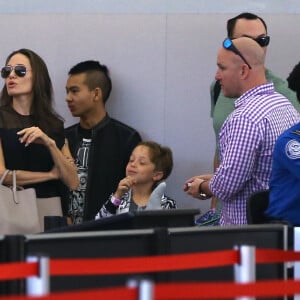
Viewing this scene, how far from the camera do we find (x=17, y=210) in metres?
5.91

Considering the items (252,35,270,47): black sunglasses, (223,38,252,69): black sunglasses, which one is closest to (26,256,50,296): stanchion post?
(223,38,252,69): black sunglasses

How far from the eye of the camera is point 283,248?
13.5 feet

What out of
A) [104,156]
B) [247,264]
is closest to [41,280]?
[247,264]

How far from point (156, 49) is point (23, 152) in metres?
1.55

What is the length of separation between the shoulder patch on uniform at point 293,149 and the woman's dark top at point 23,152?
199cm

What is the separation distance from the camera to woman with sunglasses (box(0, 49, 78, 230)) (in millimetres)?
6262

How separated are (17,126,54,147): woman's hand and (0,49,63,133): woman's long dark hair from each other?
229 mm

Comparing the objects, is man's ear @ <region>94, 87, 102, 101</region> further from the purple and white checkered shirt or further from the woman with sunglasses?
the purple and white checkered shirt

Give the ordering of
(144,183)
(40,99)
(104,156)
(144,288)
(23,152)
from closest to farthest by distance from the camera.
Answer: (144,288)
(23,152)
(40,99)
(144,183)
(104,156)

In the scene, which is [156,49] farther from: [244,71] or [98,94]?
[244,71]

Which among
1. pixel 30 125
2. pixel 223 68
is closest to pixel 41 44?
pixel 30 125

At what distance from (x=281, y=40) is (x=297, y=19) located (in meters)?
0.17

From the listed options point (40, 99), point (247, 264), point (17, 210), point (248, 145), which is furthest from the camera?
point (40, 99)

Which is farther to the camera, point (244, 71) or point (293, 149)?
point (244, 71)
